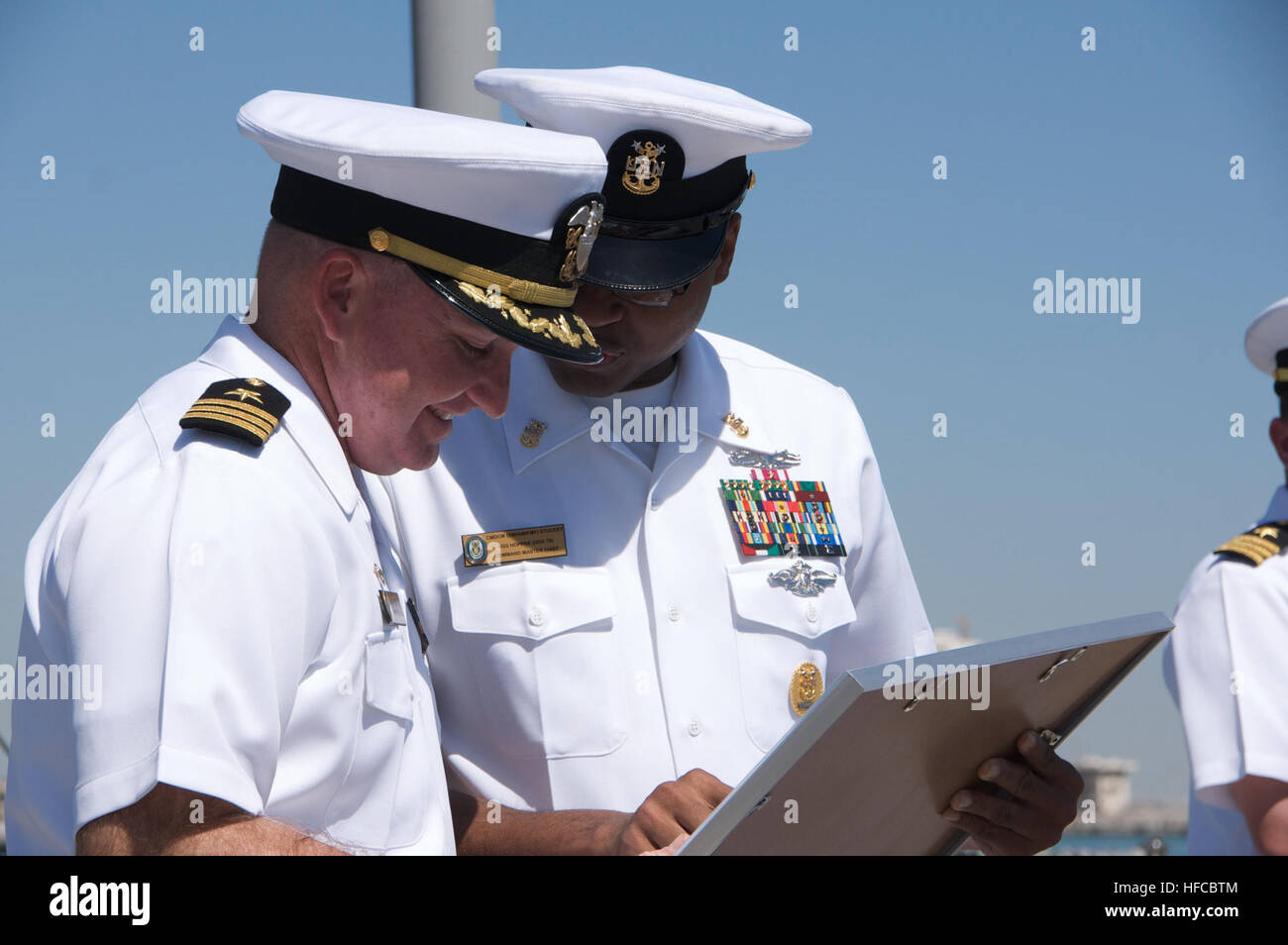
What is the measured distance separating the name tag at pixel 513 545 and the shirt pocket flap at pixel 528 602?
0.04 metres

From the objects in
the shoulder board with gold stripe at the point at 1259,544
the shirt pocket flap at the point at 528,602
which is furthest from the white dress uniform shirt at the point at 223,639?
the shoulder board with gold stripe at the point at 1259,544

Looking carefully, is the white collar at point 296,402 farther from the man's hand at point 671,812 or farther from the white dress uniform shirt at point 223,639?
the man's hand at point 671,812

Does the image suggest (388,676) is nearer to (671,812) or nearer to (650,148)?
(671,812)

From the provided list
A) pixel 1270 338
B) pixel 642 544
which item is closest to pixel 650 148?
pixel 642 544

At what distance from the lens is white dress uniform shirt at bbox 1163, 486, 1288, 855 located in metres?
4.33

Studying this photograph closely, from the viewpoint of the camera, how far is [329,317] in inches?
105

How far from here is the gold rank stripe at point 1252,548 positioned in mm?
4570

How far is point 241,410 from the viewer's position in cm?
246

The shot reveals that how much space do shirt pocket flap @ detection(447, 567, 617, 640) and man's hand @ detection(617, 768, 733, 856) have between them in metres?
0.50
